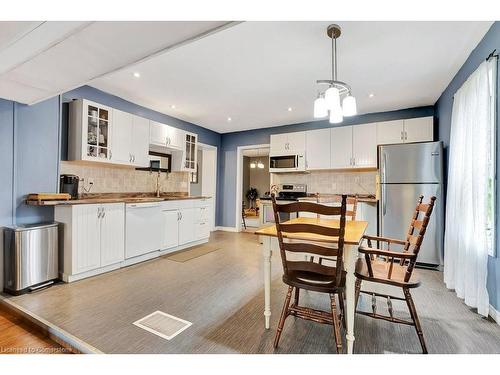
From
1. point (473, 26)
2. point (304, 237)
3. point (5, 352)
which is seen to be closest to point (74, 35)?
point (304, 237)

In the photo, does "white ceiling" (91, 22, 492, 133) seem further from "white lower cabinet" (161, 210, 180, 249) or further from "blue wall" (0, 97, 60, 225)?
"white lower cabinet" (161, 210, 180, 249)

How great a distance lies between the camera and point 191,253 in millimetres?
3992

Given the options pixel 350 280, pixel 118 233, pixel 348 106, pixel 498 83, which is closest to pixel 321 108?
pixel 348 106

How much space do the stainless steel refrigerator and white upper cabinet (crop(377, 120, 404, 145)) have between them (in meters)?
0.62

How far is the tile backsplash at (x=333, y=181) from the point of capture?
15.3 ft

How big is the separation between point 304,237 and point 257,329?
822 mm

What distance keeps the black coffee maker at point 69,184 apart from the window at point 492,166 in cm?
435

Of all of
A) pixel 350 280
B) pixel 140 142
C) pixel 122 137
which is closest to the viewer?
pixel 350 280

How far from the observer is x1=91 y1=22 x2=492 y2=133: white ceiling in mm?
2189

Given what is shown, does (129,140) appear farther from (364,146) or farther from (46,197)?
(364,146)

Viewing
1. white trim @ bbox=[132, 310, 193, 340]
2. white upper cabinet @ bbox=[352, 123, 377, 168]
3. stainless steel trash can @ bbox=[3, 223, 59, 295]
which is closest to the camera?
white trim @ bbox=[132, 310, 193, 340]

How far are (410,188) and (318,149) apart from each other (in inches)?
68.1

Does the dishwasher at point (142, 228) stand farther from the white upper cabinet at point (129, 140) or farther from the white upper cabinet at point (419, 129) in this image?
the white upper cabinet at point (419, 129)

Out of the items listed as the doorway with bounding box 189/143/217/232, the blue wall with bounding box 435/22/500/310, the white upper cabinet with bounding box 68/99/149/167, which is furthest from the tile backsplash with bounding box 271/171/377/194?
the white upper cabinet with bounding box 68/99/149/167
